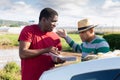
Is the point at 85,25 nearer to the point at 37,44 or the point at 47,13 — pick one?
the point at 47,13

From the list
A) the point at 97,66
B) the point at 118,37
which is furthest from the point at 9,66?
the point at 118,37

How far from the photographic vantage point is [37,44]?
218 inches

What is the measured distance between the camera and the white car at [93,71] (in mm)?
3387

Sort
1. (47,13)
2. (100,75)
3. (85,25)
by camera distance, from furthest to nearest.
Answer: (47,13), (85,25), (100,75)

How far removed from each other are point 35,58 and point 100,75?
216 centimetres

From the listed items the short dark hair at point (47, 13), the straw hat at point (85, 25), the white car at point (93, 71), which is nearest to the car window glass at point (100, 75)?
the white car at point (93, 71)

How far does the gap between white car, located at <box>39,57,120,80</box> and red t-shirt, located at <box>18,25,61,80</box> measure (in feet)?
5.59

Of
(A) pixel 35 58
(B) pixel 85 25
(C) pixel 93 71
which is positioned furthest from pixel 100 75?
(A) pixel 35 58

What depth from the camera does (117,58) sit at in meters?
3.50

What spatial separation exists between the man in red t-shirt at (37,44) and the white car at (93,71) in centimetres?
168

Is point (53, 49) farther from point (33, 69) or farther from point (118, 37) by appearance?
point (118, 37)

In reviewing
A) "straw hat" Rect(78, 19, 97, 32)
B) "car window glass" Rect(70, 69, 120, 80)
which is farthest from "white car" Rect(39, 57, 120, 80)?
"straw hat" Rect(78, 19, 97, 32)

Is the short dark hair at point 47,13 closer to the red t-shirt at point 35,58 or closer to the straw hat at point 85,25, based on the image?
the red t-shirt at point 35,58

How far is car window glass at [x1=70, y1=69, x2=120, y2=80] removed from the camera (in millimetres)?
3375
